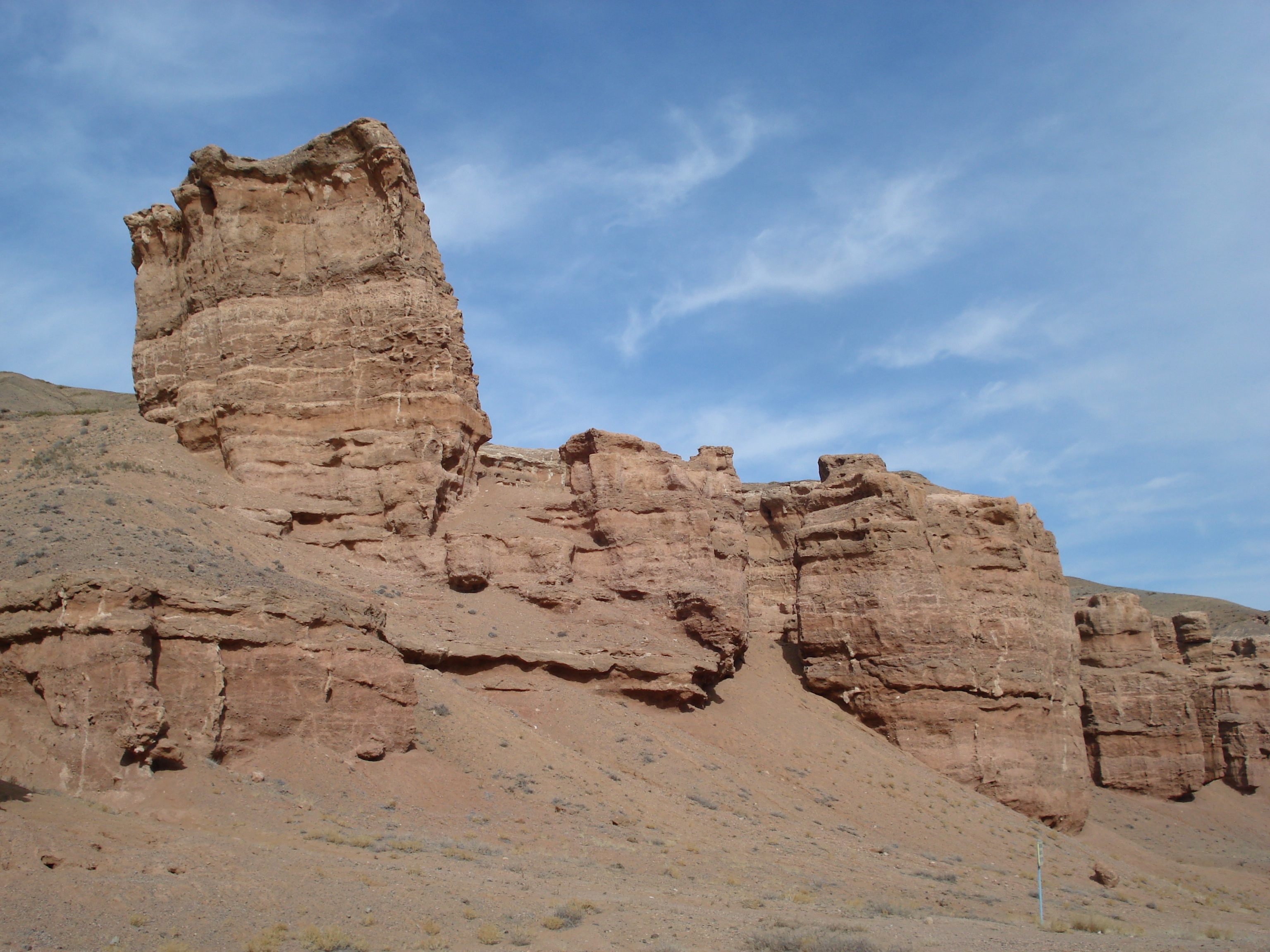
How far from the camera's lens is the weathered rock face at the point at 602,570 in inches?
1040

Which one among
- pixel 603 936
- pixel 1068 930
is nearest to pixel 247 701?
pixel 603 936

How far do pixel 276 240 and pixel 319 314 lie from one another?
2.82m

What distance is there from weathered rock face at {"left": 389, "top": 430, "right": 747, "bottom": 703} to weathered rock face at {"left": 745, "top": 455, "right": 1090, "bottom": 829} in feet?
11.0

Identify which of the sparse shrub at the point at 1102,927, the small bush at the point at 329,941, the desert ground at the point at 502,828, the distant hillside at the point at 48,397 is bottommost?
the sparse shrub at the point at 1102,927

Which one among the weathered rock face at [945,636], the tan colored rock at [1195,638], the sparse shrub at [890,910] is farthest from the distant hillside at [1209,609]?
the sparse shrub at [890,910]

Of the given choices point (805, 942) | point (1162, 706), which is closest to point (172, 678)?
point (805, 942)

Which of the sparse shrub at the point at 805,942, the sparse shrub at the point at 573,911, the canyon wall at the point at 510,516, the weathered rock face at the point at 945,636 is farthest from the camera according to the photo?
the weathered rock face at the point at 945,636

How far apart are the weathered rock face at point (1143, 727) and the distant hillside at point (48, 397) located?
1970 inches

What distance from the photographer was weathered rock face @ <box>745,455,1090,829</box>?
31.1m

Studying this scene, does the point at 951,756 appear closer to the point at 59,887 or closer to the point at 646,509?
the point at 646,509

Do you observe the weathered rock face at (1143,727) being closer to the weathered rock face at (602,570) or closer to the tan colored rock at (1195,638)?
the tan colored rock at (1195,638)

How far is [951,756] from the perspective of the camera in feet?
101

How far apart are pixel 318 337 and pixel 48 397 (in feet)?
163

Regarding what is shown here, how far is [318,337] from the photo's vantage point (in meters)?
29.7
